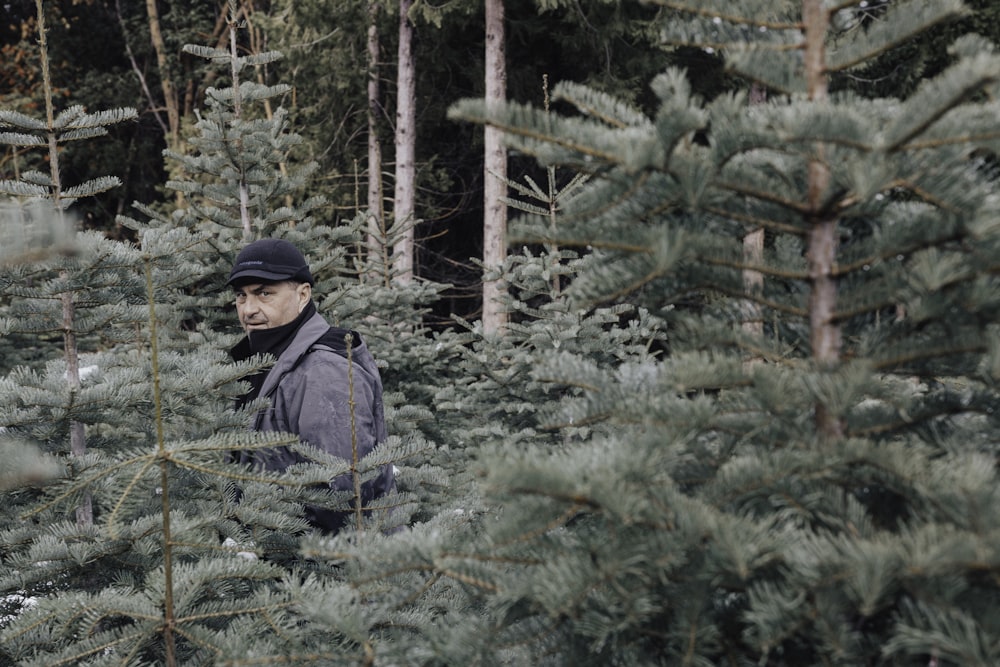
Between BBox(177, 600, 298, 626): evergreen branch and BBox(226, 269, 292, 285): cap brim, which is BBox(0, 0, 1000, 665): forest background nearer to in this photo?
BBox(177, 600, 298, 626): evergreen branch

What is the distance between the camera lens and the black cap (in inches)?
141

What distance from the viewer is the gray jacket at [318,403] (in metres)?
3.17

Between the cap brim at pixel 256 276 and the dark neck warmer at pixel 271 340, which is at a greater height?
the cap brim at pixel 256 276

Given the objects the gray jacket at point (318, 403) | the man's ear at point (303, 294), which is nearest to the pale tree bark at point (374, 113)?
the man's ear at point (303, 294)

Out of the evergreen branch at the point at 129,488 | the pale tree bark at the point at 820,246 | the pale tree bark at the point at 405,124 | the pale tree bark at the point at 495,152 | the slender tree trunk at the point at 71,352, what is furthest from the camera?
the pale tree bark at the point at 405,124

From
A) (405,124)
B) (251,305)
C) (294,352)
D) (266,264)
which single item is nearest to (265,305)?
(251,305)

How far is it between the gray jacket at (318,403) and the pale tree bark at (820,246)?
1931 millimetres

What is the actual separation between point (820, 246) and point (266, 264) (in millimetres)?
2711

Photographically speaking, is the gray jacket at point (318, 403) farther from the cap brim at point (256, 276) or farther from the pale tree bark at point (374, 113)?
the pale tree bark at point (374, 113)

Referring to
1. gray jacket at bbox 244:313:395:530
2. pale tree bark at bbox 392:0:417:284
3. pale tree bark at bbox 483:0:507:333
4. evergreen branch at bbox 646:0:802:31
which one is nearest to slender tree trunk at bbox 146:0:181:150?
pale tree bark at bbox 392:0:417:284

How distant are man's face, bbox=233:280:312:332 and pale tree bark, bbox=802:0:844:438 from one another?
2692 mm

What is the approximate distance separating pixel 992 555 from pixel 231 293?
482 cm

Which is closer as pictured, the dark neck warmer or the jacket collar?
the jacket collar

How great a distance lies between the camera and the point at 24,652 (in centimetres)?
217
